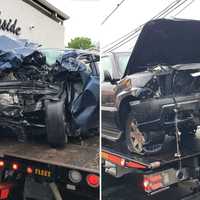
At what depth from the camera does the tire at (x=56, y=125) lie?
400 cm

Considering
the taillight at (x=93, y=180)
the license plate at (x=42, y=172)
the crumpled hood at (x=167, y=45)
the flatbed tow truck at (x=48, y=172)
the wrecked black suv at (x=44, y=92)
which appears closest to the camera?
the crumpled hood at (x=167, y=45)

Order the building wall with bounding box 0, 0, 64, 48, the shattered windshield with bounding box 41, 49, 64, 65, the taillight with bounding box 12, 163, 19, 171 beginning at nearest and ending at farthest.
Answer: the taillight with bounding box 12, 163, 19, 171 → the shattered windshield with bounding box 41, 49, 64, 65 → the building wall with bounding box 0, 0, 64, 48

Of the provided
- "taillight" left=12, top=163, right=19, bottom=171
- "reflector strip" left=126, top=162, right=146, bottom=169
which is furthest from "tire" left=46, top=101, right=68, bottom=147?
"reflector strip" left=126, top=162, right=146, bottom=169

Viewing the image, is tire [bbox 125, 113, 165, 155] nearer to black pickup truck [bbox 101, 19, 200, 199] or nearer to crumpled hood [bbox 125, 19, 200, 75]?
black pickup truck [bbox 101, 19, 200, 199]

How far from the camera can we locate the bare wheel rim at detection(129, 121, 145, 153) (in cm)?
272

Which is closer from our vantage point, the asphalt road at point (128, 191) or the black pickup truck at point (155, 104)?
the black pickup truck at point (155, 104)

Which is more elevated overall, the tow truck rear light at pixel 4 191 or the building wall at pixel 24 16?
the building wall at pixel 24 16

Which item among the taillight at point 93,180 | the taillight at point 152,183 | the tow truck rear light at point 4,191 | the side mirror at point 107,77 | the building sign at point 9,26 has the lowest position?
the tow truck rear light at point 4,191

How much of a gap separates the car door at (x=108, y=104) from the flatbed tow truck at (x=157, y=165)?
0.08 m

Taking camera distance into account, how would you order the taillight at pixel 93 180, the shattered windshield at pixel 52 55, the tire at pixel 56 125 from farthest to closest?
the shattered windshield at pixel 52 55
the tire at pixel 56 125
the taillight at pixel 93 180

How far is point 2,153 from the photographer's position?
379 centimetres

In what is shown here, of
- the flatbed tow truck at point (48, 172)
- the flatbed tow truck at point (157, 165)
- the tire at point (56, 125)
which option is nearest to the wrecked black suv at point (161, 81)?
the flatbed tow truck at point (157, 165)

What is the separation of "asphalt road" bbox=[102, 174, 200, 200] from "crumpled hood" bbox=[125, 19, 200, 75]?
798 millimetres

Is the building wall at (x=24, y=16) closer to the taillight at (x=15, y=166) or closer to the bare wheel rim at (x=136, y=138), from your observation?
the taillight at (x=15, y=166)
